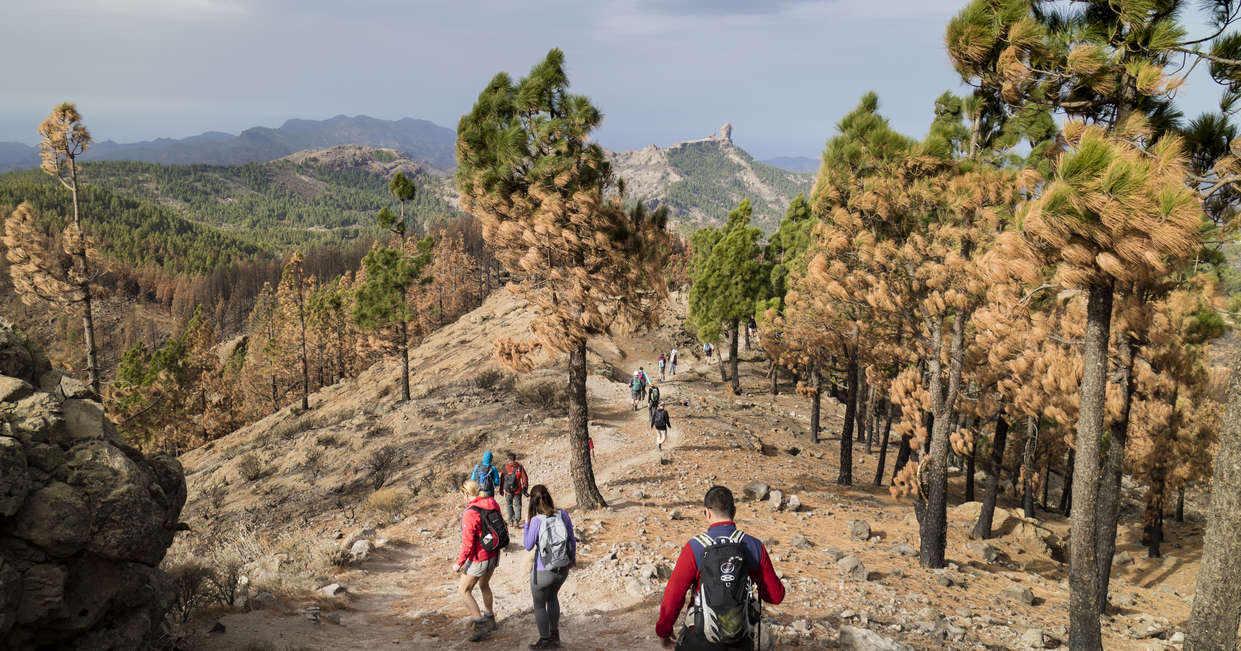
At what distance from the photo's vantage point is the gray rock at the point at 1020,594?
1054cm

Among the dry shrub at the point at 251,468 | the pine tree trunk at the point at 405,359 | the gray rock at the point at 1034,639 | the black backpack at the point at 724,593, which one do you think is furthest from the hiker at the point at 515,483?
the pine tree trunk at the point at 405,359

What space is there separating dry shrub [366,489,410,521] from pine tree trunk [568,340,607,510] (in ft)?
15.5

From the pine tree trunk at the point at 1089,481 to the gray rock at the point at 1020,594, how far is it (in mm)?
3497

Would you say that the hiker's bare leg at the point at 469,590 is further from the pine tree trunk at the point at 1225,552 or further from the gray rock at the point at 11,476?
the pine tree trunk at the point at 1225,552

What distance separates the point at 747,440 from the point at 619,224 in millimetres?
12256

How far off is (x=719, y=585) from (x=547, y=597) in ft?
10.7

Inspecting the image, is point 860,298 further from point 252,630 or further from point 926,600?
point 252,630

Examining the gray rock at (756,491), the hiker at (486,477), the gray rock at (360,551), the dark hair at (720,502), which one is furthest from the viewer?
the gray rock at (756,491)

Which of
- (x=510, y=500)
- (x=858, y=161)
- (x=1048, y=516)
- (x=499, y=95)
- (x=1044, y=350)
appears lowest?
(x=1048, y=516)

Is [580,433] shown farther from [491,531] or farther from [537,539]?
[537,539]

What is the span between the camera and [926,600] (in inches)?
372

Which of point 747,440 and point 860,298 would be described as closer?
point 860,298

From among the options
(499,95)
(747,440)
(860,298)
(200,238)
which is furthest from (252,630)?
(200,238)

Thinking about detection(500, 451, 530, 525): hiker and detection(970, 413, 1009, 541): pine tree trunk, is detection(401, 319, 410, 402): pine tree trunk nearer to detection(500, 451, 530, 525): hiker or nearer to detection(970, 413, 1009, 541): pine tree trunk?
detection(500, 451, 530, 525): hiker
